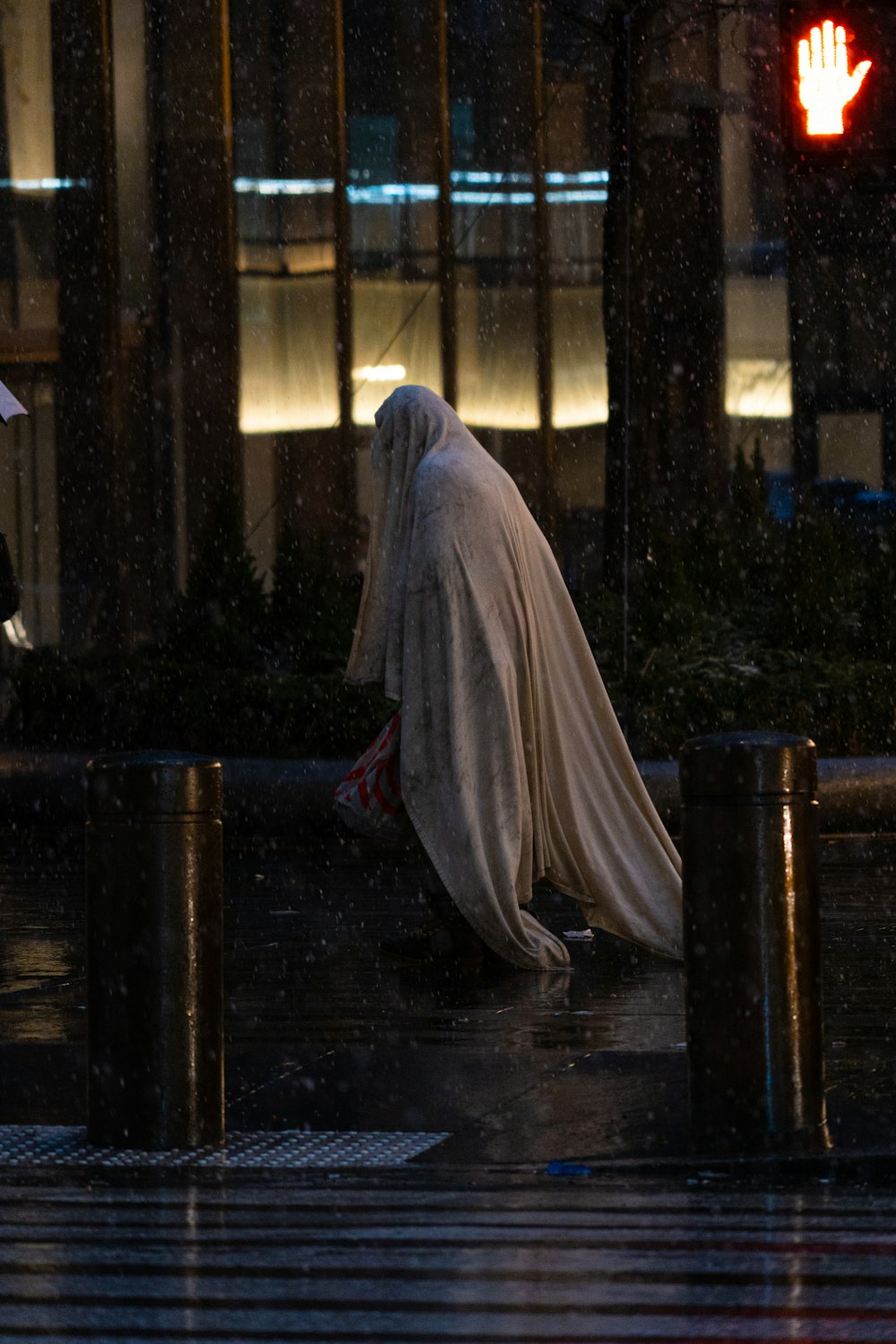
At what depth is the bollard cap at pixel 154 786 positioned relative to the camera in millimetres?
5090

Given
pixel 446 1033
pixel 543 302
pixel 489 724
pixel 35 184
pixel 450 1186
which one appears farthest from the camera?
pixel 543 302

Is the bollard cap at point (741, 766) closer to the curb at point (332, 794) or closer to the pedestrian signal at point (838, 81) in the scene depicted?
the pedestrian signal at point (838, 81)

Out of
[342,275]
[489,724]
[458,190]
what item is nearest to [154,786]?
[489,724]

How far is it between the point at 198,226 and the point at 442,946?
13955 mm

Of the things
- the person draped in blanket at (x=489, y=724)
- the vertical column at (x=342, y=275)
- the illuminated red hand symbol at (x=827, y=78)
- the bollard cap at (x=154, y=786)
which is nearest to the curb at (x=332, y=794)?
the illuminated red hand symbol at (x=827, y=78)

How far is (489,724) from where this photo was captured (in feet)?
25.8

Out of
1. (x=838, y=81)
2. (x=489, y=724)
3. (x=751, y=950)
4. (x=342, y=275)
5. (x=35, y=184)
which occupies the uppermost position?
(x=35, y=184)

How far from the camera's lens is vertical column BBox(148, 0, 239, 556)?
20.8 meters

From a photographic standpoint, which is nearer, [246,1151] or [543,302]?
[246,1151]

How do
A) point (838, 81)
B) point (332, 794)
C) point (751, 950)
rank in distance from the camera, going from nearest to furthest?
point (751, 950), point (838, 81), point (332, 794)

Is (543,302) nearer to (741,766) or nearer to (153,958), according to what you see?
(741,766)

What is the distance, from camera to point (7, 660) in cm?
2067

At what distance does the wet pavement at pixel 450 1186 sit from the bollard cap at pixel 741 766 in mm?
741

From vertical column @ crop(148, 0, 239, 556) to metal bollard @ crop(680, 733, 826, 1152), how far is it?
52.5ft
